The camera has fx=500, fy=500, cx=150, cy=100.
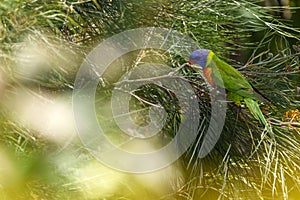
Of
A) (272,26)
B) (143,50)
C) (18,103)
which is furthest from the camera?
(272,26)

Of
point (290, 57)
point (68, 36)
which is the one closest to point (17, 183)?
point (68, 36)

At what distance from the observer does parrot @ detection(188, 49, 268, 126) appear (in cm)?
43

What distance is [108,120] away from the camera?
415 mm

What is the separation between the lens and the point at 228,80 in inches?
17.2

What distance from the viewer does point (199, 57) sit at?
0.43 m

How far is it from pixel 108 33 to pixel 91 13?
24 mm

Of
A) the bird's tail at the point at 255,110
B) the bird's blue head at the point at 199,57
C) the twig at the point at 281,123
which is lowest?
the twig at the point at 281,123

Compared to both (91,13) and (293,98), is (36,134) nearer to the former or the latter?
(91,13)

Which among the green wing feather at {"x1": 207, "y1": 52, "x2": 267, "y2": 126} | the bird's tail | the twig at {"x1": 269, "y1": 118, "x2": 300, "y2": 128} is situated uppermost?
the green wing feather at {"x1": 207, "y1": 52, "x2": 267, "y2": 126}

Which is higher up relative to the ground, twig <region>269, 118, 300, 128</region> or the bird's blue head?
the bird's blue head

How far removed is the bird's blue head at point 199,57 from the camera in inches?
16.8

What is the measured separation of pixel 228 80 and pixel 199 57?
33 mm

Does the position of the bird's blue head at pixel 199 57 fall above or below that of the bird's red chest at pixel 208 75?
above

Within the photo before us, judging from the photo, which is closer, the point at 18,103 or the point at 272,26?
the point at 18,103
